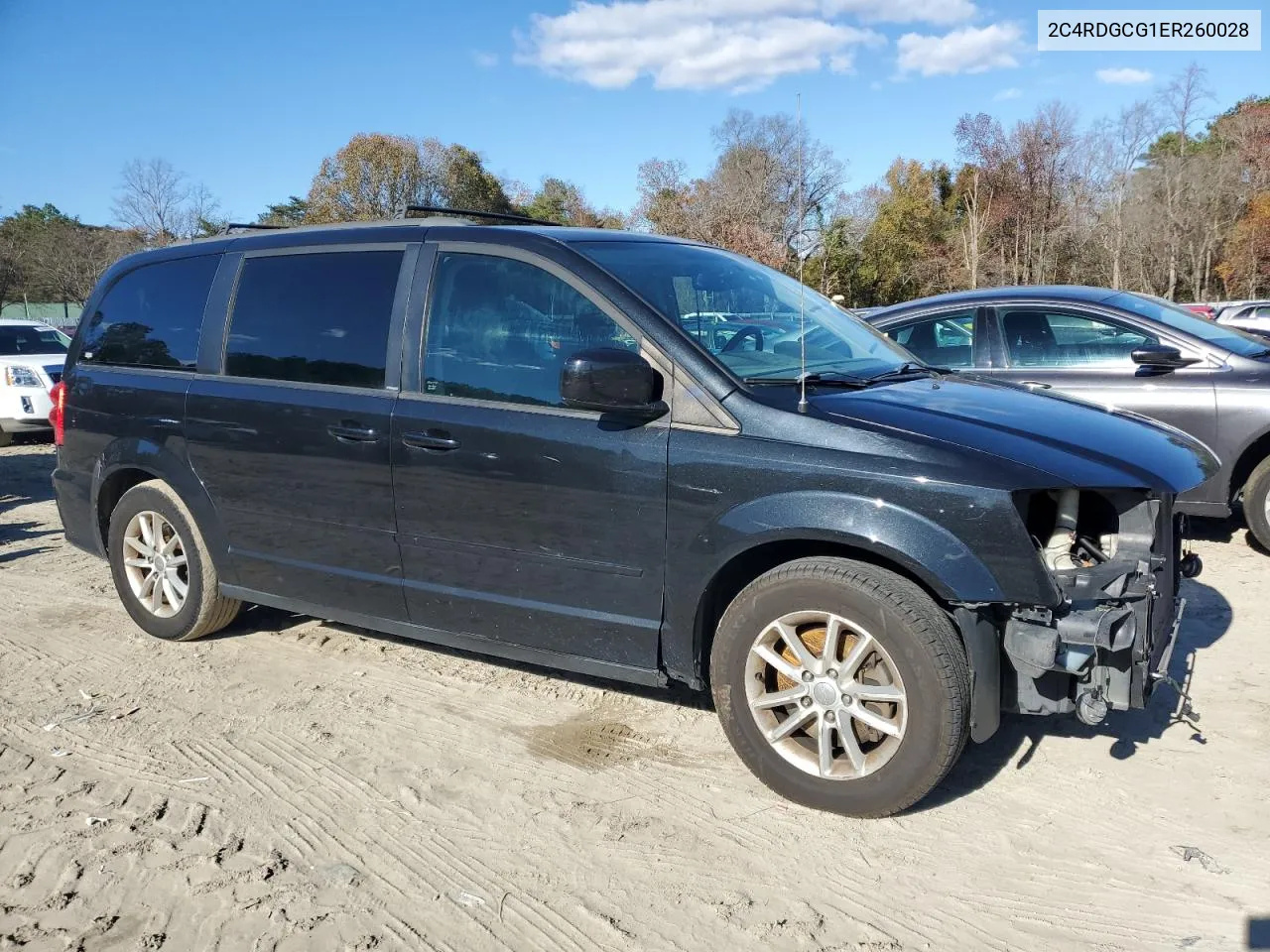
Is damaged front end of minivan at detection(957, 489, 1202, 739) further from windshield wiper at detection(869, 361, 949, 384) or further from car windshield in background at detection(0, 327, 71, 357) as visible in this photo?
car windshield in background at detection(0, 327, 71, 357)

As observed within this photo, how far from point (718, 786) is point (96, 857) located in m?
2.05

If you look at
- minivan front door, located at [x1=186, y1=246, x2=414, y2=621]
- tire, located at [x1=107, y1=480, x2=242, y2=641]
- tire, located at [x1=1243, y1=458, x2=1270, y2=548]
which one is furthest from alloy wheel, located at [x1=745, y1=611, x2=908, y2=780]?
tire, located at [x1=1243, y1=458, x2=1270, y2=548]

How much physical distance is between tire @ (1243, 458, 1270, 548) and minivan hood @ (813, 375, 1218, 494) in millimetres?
3005

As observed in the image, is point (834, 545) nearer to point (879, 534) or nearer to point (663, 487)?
point (879, 534)

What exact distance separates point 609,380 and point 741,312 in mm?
932

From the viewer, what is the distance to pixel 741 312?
398 cm

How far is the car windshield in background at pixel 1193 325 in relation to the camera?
6.35 meters

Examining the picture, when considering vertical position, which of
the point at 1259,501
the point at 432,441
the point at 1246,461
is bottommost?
the point at 1259,501

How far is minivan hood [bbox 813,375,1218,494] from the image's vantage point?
10.00ft

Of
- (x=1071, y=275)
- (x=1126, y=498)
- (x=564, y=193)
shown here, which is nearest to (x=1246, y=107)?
(x=1071, y=275)

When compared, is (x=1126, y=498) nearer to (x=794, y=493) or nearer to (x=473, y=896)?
(x=794, y=493)

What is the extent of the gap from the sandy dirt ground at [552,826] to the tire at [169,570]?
0.37 metres

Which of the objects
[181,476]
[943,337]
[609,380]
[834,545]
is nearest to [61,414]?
[181,476]

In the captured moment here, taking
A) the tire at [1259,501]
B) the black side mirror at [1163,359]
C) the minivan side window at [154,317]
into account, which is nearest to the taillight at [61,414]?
the minivan side window at [154,317]
